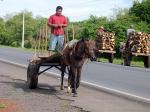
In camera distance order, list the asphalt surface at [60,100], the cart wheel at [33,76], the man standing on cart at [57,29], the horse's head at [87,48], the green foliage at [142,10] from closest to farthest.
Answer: the asphalt surface at [60,100]
the horse's head at [87,48]
the man standing on cart at [57,29]
the cart wheel at [33,76]
the green foliage at [142,10]

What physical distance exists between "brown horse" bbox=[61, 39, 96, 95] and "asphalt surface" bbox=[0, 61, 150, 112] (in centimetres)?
51

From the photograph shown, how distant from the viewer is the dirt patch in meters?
10.9

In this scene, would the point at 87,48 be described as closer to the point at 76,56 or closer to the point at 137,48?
the point at 76,56

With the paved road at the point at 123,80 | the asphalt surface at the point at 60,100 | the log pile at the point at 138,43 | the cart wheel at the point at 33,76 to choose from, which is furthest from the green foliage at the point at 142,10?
the cart wheel at the point at 33,76

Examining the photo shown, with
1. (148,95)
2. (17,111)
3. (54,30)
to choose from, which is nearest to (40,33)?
(54,30)

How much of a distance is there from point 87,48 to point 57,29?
2063 millimetres

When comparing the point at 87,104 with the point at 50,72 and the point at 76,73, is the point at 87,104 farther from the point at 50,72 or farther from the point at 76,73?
the point at 50,72

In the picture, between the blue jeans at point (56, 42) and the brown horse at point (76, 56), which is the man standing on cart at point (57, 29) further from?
the brown horse at point (76, 56)

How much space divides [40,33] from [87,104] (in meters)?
4.35

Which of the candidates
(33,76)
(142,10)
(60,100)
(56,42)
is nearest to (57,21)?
(56,42)

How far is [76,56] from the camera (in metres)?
13.8

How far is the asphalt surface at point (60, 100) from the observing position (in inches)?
462

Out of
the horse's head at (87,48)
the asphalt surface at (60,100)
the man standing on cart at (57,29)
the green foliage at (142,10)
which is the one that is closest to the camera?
the asphalt surface at (60,100)

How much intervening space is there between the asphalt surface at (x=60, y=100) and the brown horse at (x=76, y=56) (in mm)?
511
